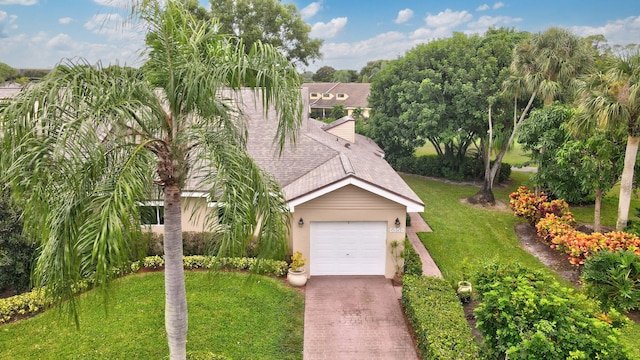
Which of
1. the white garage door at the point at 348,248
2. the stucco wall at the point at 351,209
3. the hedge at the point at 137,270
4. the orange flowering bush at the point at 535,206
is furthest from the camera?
the orange flowering bush at the point at 535,206

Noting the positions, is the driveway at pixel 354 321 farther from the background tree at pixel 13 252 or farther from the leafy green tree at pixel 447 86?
the leafy green tree at pixel 447 86

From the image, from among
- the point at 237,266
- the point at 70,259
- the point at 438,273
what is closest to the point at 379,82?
the point at 438,273

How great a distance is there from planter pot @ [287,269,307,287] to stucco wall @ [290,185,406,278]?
1375mm

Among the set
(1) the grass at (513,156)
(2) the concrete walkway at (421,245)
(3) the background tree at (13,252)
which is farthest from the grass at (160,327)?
(1) the grass at (513,156)

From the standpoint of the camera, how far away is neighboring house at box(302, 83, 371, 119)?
203ft

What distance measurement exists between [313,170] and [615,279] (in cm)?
1025

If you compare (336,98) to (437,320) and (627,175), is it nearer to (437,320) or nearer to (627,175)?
(627,175)

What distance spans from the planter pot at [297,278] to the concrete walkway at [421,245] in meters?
4.56

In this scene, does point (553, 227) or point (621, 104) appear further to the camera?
point (553, 227)

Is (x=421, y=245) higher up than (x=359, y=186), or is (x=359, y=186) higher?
(x=359, y=186)

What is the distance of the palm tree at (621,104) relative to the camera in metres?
13.5

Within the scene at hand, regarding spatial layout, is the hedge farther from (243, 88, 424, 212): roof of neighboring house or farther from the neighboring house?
the neighboring house

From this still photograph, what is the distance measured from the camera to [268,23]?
145ft

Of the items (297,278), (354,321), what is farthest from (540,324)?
(297,278)
